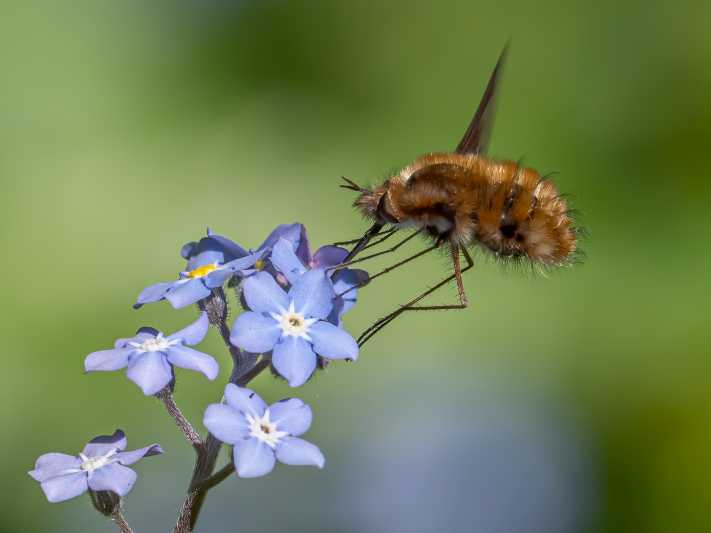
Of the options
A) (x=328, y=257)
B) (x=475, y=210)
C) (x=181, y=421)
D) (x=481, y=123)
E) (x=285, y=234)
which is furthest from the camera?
(x=481, y=123)

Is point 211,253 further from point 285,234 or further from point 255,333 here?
point 255,333

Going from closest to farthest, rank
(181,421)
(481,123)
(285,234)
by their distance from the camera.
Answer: (181,421)
(285,234)
(481,123)

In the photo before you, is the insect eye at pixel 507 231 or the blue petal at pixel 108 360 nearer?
the blue petal at pixel 108 360

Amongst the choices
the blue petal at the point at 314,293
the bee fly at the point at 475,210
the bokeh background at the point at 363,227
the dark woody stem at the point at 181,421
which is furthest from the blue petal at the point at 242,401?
the bokeh background at the point at 363,227

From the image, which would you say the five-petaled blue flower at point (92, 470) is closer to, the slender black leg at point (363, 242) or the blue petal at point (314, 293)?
the blue petal at point (314, 293)

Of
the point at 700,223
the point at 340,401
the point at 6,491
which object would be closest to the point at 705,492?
the point at 700,223

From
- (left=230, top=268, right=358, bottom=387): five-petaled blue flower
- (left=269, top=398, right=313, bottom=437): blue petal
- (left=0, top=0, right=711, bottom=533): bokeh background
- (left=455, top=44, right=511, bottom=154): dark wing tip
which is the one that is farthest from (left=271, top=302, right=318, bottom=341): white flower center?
(left=0, top=0, right=711, bottom=533): bokeh background

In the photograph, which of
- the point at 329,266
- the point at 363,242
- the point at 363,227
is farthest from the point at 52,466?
the point at 363,227
